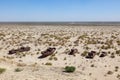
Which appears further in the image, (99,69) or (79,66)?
(79,66)

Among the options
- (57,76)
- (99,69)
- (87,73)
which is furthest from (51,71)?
(99,69)

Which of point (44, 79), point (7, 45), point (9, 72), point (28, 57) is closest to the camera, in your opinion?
point (44, 79)

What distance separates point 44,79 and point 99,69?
Result: 588 centimetres

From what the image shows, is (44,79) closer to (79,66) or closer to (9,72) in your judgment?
(9,72)

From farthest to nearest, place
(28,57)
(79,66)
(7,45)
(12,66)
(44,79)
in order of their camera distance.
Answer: (7,45)
(28,57)
(79,66)
(12,66)
(44,79)

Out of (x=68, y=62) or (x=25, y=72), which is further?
(x=68, y=62)

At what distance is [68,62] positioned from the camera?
76.0 ft

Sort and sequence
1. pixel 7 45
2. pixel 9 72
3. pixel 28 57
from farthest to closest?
pixel 7 45
pixel 28 57
pixel 9 72

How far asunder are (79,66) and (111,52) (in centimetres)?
664

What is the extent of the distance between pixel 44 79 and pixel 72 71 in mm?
2809

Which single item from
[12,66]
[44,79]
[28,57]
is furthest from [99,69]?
[28,57]

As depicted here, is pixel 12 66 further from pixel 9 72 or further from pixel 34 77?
pixel 34 77

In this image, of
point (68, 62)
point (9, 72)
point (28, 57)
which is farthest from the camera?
point (28, 57)

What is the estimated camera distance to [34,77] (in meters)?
16.1
